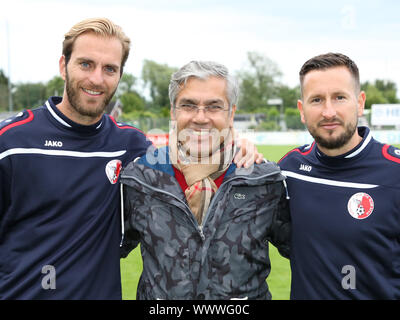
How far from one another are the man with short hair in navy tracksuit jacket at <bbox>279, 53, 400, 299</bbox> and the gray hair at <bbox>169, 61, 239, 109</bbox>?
2.01 ft

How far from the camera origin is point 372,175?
9.19ft

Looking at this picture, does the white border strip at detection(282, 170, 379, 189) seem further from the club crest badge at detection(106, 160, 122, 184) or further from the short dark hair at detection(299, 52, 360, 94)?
the club crest badge at detection(106, 160, 122, 184)

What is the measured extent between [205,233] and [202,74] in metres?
1.00

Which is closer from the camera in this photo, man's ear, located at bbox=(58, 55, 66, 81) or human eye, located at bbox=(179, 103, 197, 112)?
human eye, located at bbox=(179, 103, 197, 112)

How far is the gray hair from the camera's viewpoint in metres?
2.65

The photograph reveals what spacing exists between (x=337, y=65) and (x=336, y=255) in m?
1.31

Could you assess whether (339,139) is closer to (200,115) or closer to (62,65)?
(200,115)

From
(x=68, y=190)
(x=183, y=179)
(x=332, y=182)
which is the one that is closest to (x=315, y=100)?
(x=332, y=182)

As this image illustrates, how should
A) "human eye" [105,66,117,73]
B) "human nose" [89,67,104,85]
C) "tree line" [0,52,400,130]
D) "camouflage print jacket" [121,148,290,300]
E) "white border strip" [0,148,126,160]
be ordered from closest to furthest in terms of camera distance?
"camouflage print jacket" [121,148,290,300]
"white border strip" [0,148,126,160]
"human nose" [89,67,104,85]
"human eye" [105,66,117,73]
"tree line" [0,52,400,130]

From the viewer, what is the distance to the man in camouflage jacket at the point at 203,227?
8.35 feet

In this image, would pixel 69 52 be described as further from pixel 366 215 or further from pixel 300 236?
pixel 366 215

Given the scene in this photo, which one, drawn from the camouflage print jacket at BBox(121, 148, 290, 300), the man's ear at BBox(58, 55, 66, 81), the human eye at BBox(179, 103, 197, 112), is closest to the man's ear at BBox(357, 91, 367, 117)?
the camouflage print jacket at BBox(121, 148, 290, 300)

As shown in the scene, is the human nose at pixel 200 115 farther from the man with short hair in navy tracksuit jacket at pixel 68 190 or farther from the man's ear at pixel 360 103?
the man's ear at pixel 360 103

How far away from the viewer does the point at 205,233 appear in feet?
8.35
